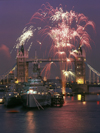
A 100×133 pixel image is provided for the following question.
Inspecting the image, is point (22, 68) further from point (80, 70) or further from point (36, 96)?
point (36, 96)

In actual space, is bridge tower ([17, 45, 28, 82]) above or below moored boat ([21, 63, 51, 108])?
above

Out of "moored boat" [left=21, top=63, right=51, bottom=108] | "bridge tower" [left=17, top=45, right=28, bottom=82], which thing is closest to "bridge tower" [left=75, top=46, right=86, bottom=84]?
"bridge tower" [left=17, top=45, right=28, bottom=82]

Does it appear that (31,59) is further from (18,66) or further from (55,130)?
(55,130)

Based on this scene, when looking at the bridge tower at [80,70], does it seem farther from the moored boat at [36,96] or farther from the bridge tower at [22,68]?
the moored boat at [36,96]

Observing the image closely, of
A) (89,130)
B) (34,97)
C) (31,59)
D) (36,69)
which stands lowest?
(89,130)

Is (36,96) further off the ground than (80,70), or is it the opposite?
(80,70)

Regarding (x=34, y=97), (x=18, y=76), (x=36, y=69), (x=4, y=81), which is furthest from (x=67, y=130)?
(x=4, y=81)

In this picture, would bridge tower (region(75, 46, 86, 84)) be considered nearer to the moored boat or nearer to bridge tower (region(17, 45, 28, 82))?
bridge tower (region(17, 45, 28, 82))

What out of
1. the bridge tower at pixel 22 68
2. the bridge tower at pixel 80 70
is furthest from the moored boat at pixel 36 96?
the bridge tower at pixel 80 70

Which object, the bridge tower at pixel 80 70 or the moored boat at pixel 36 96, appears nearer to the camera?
the moored boat at pixel 36 96

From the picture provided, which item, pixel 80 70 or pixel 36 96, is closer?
pixel 36 96

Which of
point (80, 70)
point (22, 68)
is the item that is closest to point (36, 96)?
point (22, 68)
